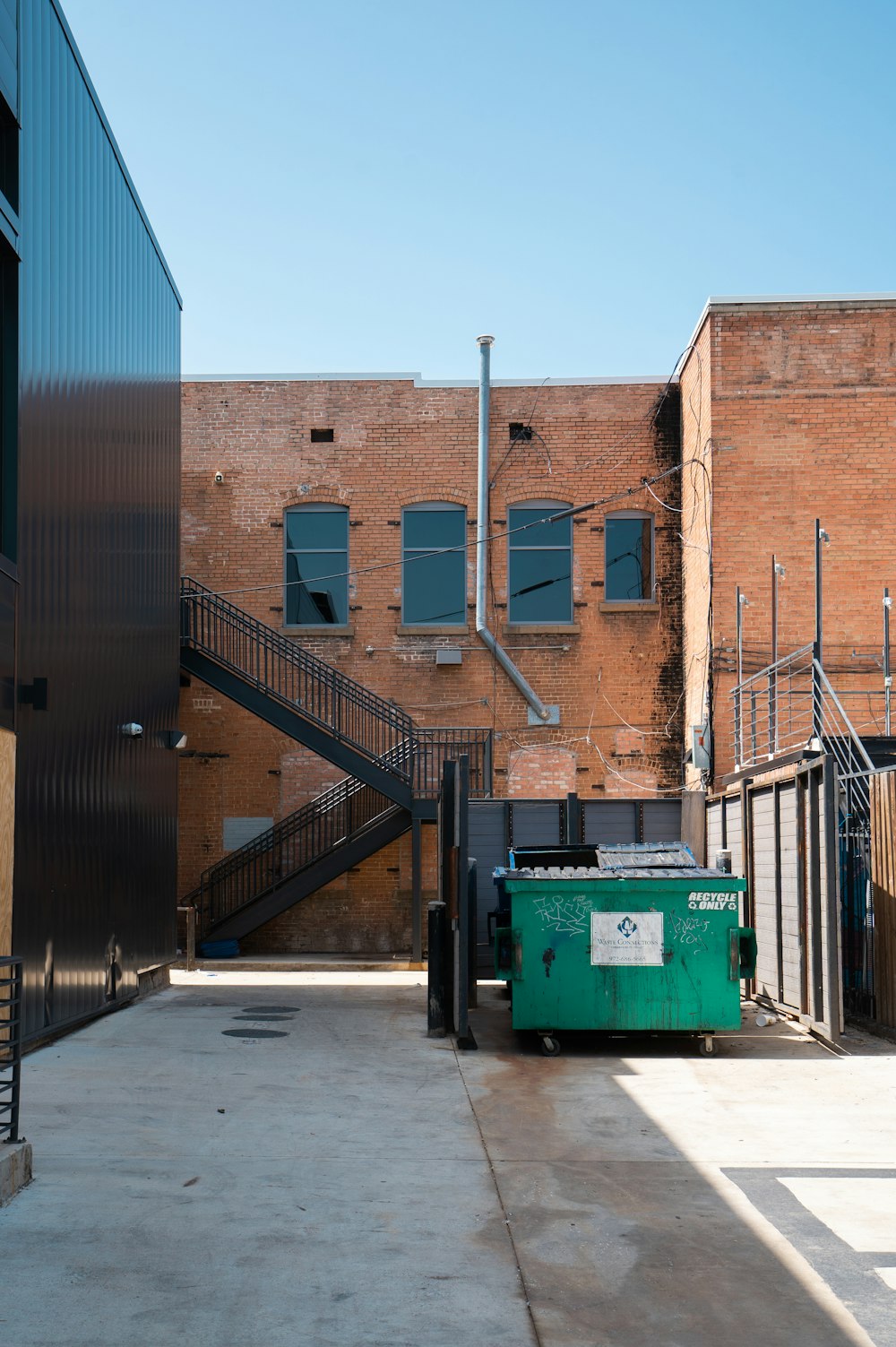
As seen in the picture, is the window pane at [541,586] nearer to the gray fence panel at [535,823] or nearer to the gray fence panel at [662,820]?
the gray fence panel at [662,820]

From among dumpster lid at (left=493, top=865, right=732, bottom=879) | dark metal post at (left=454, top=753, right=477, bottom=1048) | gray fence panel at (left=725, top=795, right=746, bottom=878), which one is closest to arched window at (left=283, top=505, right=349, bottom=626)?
gray fence panel at (left=725, top=795, right=746, bottom=878)

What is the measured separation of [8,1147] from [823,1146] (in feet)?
14.4

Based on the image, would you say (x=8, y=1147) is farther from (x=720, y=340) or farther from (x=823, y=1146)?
(x=720, y=340)

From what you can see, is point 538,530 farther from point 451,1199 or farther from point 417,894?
point 451,1199

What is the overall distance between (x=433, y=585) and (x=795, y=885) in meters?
12.1

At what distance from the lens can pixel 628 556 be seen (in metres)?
23.2

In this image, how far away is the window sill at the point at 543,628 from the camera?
2275 cm

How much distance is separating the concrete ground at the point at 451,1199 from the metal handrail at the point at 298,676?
33.0ft

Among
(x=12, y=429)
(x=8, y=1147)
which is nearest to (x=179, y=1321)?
(x=8, y=1147)

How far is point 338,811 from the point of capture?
22.0 meters

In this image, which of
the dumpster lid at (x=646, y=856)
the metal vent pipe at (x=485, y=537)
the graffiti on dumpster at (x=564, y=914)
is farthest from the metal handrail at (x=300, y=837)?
the graffiti on dumpster at (x=564, y=914)

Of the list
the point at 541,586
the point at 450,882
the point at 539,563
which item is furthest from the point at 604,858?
the point at 539,563

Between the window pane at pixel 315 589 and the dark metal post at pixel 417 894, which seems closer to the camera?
the dark metal post at pixel 417 894

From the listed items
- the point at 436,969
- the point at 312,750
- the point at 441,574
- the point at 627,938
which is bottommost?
the point at 436,969
